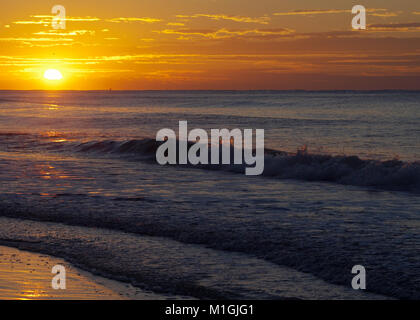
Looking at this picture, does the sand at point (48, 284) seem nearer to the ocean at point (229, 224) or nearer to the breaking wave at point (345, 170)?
the ocean at point (229, 224)

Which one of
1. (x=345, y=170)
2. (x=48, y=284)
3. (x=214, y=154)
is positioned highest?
(x=214, y=154)

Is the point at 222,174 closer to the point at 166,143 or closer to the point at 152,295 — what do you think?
the point at 166,143

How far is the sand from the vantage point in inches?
285

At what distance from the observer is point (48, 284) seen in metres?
7.69

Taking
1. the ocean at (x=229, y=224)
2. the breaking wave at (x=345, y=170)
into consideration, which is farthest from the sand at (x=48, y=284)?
the breaking wave at (x=345, y=170)

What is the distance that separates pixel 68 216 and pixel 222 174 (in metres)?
8.92

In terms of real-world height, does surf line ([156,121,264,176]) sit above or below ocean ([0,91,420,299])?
above

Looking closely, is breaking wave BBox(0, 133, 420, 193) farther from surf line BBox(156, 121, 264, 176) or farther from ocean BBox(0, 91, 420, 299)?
surf line BBox(156, 121, 264, 176)

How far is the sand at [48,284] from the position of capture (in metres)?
7.24

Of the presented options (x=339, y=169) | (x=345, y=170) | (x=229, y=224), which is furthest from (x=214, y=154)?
(x=229, y=224)

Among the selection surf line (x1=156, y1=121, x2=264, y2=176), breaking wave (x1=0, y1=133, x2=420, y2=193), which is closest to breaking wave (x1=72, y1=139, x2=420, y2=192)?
breaking wave (x1=0, y1=133, x2=420, y2=193)

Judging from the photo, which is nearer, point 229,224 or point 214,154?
point 229,224

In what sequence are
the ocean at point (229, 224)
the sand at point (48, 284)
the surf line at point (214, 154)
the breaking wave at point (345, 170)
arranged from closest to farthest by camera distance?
the sand at point (48, 284), the ocean at point (229, 224), the breaking wave at point (345, 170), the surf line at point (214, 154)

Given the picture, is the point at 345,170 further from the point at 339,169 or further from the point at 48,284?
the point at 48,284
